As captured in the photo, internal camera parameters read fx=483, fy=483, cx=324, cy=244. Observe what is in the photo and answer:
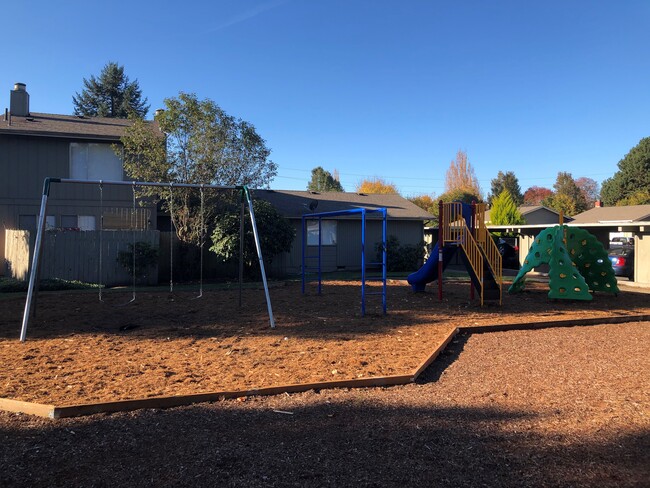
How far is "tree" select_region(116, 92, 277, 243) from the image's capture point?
54.4 ft

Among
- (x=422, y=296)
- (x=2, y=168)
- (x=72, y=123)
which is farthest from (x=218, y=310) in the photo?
(x=72, y=123)

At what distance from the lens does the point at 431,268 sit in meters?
13.2

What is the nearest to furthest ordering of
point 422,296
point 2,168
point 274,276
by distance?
point 422,296
point 2,168
point 274,276

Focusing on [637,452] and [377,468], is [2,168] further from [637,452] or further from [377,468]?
[637,452]

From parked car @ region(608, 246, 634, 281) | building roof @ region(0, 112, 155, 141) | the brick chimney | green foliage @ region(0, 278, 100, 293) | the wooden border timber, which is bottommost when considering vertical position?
the wooden border timber

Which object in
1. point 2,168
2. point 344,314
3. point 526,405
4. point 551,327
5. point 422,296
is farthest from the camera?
point 2,168

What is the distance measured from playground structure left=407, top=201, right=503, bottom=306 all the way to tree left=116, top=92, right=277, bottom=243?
844 cm

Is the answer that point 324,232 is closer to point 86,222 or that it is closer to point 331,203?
point 331,203

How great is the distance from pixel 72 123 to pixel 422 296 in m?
15.5

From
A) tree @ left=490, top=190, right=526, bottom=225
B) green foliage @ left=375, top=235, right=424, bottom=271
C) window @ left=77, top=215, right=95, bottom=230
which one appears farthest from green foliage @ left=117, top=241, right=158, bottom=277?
tree @ left=490, top=190, right=526, bottom=225

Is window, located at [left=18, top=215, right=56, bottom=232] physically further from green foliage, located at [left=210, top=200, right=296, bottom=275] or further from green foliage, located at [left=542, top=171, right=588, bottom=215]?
green foliage, located at [left=542, top=171, right=588, bottom=215]

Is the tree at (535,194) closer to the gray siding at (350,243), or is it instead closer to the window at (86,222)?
the gray siding at (350,243)

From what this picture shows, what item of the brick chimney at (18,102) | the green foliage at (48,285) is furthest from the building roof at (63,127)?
the green foliage at (48,285)

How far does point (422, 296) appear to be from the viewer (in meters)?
13.2
